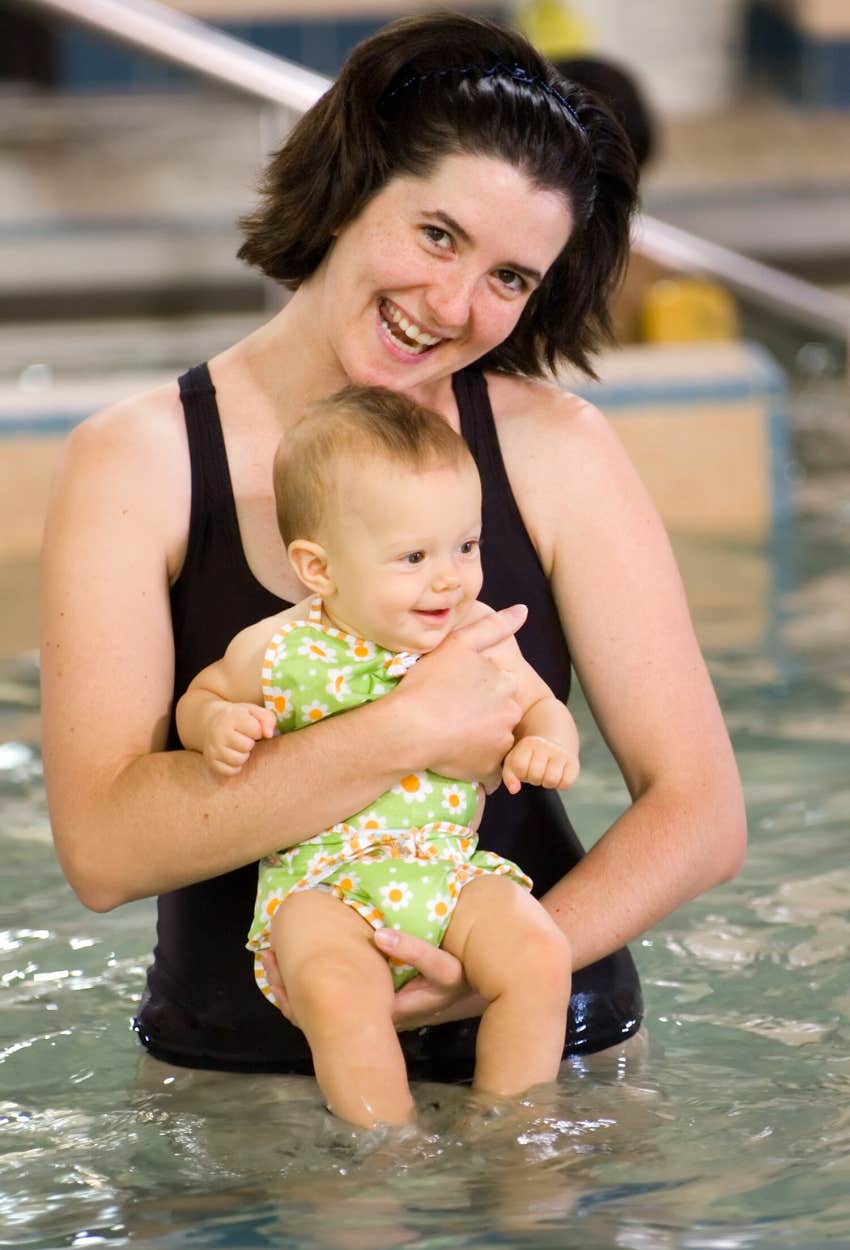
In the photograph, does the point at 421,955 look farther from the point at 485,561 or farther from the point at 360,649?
the point at 485,561

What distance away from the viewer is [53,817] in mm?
2189

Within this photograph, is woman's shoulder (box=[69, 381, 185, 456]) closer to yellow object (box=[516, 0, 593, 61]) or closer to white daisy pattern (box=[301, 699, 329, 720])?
white daisy pattern (box=[301, 699, 329, 720])

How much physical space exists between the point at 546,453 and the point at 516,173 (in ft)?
1.04

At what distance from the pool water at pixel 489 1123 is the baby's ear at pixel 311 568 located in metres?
0.54

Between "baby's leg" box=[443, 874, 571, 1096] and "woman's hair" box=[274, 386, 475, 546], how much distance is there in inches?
16.5

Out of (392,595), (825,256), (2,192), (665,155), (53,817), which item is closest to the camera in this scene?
(392,595)

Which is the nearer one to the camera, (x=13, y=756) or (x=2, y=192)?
(x=13, y=756)

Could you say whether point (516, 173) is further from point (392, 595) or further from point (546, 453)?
point (392, 595)

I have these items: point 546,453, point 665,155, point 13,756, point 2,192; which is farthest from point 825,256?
point 546,453

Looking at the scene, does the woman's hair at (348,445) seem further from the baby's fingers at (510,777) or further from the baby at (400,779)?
the baby's fingers at (510,777)

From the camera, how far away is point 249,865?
227 centimetres

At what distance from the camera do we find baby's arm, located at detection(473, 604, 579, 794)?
208 centimetres

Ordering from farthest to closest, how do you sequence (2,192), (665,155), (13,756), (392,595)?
1. (665,155)
2. (2,192)
3. (13,756)
4. (392,595)

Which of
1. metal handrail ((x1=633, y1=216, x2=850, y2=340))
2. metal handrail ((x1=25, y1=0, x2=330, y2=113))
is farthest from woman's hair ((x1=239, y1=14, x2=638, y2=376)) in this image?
metal handrail ((x1=633, y1=216, x2=850, y2=340))
